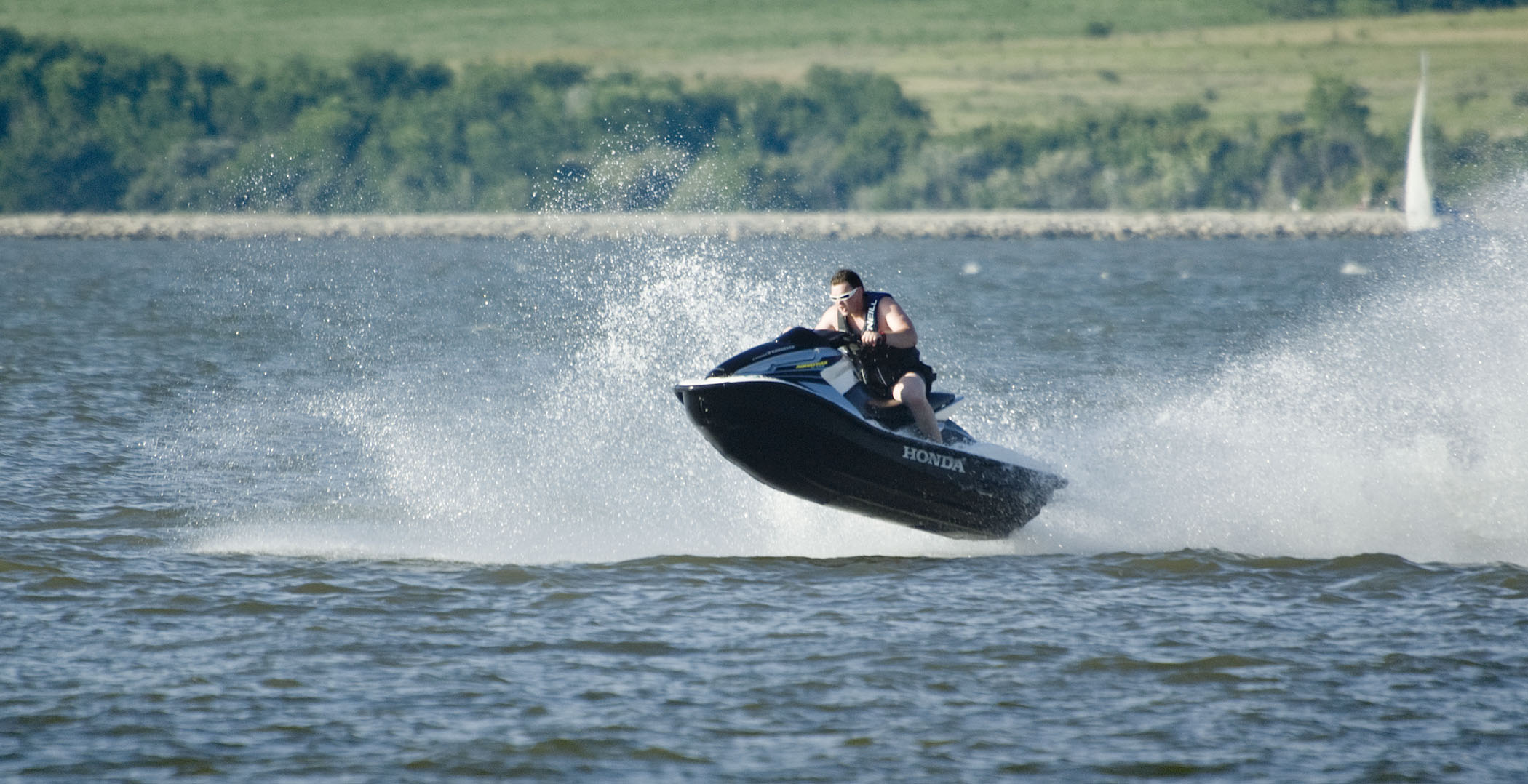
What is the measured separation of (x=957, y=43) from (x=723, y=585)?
14488 cm

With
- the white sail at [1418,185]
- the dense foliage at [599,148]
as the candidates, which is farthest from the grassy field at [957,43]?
the white sail at [1418,185]

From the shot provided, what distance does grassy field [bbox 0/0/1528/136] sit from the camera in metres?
128

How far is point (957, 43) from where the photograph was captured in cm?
15025

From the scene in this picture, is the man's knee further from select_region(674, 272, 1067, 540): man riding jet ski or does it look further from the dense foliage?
the dense foliage

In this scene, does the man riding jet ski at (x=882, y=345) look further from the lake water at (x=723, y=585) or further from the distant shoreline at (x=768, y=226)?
the distant shoreline at (x=768, y=226)

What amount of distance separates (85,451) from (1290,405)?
10832mm

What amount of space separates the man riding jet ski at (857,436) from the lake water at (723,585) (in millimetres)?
415

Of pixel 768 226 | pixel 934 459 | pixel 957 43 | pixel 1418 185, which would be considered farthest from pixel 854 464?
pixel 957 43

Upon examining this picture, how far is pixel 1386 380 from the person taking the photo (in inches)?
752

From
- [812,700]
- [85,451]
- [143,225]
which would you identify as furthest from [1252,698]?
[143,225]

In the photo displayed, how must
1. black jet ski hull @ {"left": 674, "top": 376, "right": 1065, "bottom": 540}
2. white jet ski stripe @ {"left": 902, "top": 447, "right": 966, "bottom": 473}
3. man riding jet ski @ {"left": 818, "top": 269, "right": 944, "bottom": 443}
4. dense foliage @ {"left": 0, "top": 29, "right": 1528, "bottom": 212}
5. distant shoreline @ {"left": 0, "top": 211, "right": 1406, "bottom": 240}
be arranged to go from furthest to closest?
1. dense foliage @ {"left": 0, "top": 29, "right": 1528, "bottom": 212}
2. distant shoreline @ {"left": 0, "top": 211, "right": 1406, "bottom": 240}
3. man riding jet ski @ {"left": 818, "top": 269, "right": 944, "bottom": 443}
4. white jet ski stripe @ {"left": 902, "top": 447, "right": 966, "bottom": 473}
5. black jet ski hull @ {"left": 674, "top": 376, "right": 1065, "bottom": 540}

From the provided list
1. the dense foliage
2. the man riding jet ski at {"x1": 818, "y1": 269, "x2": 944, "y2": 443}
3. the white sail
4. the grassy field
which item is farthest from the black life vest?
the grassy field

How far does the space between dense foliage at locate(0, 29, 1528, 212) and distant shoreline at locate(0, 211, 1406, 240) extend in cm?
258

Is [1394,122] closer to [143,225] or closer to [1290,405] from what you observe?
[143,225]
